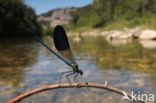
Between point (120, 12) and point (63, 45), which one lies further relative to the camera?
point (120, 12)

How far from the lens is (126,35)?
60.2ft

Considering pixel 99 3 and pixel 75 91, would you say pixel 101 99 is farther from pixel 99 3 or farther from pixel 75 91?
pixel 99 3

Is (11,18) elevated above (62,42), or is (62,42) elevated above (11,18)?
(11,18)

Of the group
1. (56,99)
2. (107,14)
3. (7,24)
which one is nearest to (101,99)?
(56,99)

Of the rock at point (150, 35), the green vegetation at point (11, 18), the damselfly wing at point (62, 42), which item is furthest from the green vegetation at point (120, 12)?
the damselfly wing at point (62, 42)

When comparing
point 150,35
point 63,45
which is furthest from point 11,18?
point 63,45

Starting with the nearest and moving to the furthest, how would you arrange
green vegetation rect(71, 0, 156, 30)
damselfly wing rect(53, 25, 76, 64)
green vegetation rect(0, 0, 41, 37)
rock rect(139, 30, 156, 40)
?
damselfly wing rect(53, 25, 76, 64) → rock rect(139, 30, 156, 40) → green vegetation rect(0, 0, 41, 37) → green vegetation rect(71, 0, 156, 30)

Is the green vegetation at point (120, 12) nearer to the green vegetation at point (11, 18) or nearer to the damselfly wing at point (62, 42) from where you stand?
the green vegetation at point (11, 18)

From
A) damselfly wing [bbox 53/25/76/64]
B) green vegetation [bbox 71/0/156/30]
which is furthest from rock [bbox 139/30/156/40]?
green vegetation [bbox 71/0/156/30]

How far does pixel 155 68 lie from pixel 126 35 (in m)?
14.8

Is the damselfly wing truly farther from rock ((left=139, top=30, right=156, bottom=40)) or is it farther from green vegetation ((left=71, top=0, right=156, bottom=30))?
green vegetation ((left=71, top=0, right=156, bottom=30))

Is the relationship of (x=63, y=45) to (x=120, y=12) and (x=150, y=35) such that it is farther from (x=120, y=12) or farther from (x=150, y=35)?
(x=120, y=12)

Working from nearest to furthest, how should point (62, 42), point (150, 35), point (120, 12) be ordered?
1. point (62, 42)
2. point (150, 35)
3. point (120, 12)

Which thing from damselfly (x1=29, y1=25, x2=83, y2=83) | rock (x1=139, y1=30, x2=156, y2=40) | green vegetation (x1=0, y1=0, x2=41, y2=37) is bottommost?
damselfly (x1=29, y1=25, x2=83, y2=83)
